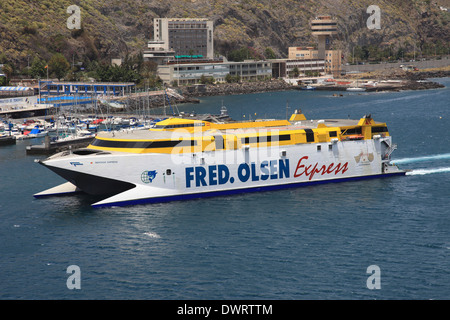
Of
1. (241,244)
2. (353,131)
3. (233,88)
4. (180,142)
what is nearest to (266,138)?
(180,142)

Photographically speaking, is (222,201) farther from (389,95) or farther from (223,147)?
(389,95)

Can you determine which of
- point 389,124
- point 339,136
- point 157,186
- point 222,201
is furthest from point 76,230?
point 389,124

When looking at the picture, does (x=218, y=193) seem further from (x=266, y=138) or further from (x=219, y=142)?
(x=266, y=138)

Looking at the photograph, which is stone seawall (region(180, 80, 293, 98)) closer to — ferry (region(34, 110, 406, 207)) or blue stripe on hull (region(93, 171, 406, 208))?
ferry (region(34, 110, 406, 207))

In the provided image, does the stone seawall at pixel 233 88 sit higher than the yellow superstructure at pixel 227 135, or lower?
higher

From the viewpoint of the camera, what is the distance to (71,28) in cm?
17750

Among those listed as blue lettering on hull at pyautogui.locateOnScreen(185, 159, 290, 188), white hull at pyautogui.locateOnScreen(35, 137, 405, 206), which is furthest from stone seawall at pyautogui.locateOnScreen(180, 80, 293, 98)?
blue lettering on hull at pyautogui.locateOnScreen(185, 159, 290, 188)

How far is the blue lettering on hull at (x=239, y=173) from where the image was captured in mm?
46312

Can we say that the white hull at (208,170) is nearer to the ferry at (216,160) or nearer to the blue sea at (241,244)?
the ferry at (216,160)

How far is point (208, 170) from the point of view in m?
46.6

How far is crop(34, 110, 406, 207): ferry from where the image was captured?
1767 inches

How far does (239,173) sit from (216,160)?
2138 mm

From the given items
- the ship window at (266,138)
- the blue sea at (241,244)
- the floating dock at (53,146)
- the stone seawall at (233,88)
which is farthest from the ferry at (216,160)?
the stone seawall at (233,88)
